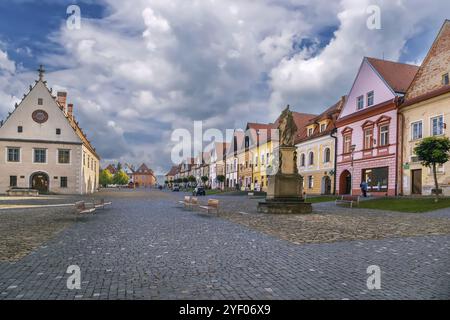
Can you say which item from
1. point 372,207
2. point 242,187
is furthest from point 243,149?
point 372,207

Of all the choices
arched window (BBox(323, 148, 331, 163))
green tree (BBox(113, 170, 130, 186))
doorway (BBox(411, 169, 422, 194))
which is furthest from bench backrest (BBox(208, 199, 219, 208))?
green tree (BBox(113, 170, 130, 186))

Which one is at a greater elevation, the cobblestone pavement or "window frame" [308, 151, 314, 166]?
"window frame" [308, 151, 314, 166]

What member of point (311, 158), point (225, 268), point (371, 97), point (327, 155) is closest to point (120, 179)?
point (311, 158)

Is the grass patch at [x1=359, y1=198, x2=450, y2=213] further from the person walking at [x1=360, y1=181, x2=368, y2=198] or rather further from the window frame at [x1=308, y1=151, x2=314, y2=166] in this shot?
the window frame at [x1=308, y1=151, x2=314, y2=166]

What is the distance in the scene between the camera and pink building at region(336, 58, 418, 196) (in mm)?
30891

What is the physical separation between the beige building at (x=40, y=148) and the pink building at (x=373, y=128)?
33487 millimetres

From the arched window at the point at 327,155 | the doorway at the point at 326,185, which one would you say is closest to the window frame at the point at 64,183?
the doorway at the point at 326,185

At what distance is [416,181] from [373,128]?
6.89m

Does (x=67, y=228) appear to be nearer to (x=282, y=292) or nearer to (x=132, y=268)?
(x=132, y=268)

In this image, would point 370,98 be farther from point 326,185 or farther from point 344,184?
point 326,185

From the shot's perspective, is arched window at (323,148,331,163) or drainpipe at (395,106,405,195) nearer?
drainpipe at (395,106,405,195)

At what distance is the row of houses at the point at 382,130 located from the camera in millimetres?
26969

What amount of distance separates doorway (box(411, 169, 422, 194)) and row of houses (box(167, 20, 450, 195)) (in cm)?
7
